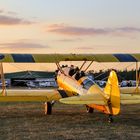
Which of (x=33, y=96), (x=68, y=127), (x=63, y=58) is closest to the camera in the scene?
(x=68, y=127)

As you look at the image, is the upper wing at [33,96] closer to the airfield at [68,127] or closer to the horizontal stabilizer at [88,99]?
the airfield at [68,127]

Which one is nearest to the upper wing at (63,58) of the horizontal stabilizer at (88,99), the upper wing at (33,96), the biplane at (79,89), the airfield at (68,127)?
the biplane at (79,89)

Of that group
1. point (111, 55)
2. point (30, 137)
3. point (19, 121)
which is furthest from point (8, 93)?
point (30, 137)

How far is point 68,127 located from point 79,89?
2462 millimetres

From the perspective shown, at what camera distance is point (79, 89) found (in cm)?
1372

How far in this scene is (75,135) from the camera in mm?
10070

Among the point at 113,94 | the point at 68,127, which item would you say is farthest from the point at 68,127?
the point at 113,94

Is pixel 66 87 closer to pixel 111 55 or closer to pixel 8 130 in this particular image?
pixel 111 55

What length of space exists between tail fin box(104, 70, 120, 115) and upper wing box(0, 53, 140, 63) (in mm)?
3638

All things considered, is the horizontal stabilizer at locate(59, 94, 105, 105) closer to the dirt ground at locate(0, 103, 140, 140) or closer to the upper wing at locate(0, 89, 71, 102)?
the dirt ground at locate(0, 103, 140, 140)

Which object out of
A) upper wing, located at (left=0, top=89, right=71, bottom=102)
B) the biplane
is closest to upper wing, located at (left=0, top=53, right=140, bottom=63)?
the biplane

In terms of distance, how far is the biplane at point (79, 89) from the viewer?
37.8ft

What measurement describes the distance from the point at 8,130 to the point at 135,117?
15.5ft

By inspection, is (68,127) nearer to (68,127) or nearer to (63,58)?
(68,127)
